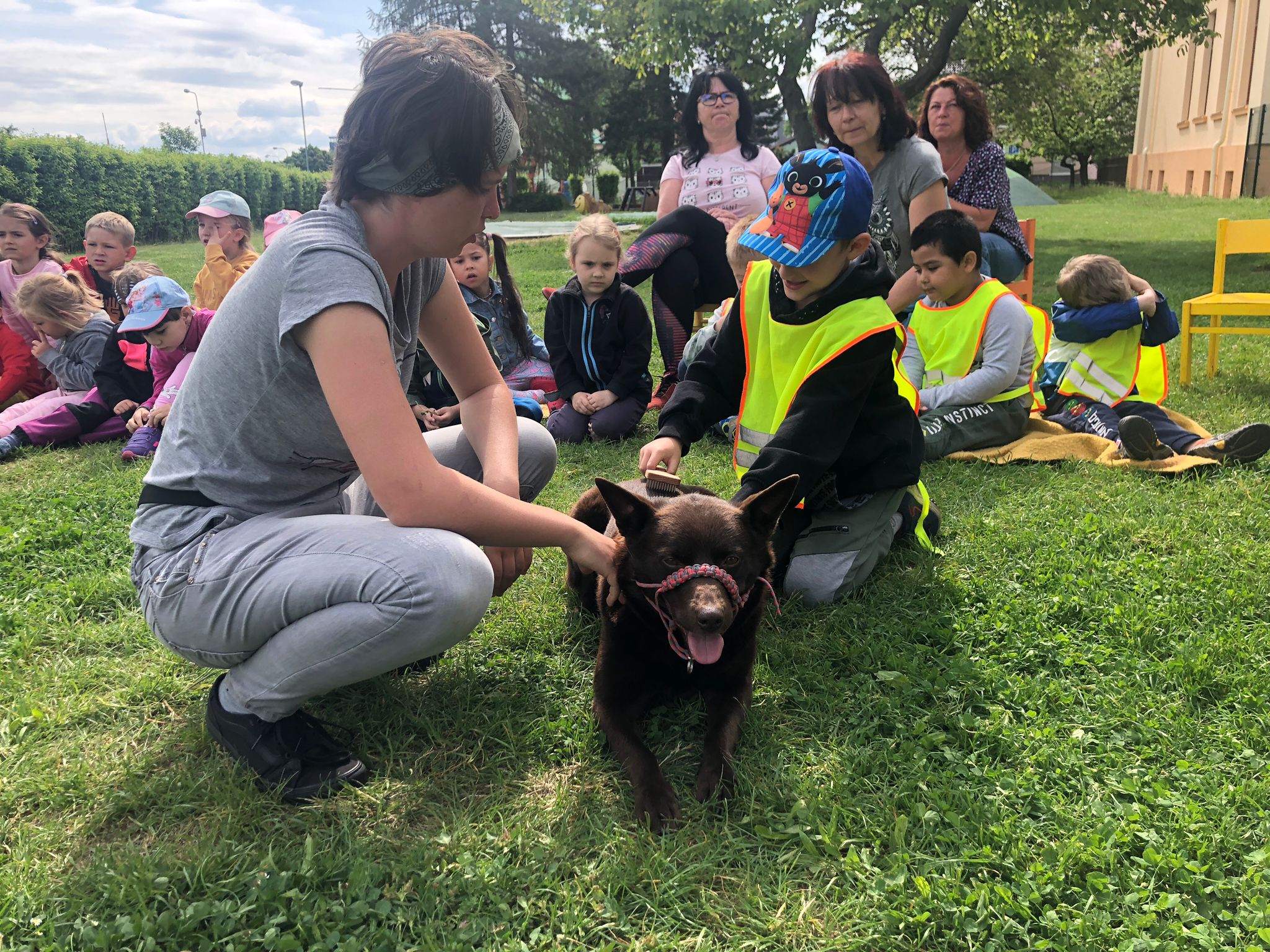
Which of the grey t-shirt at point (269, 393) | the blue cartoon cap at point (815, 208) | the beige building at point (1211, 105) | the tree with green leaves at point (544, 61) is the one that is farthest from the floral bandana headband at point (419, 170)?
the tree with green leaves at point (544, 61)

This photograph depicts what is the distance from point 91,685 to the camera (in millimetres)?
2887

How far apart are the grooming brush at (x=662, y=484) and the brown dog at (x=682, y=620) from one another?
0.16 m

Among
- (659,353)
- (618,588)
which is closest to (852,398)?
(618,588)

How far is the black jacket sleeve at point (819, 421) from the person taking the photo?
10.1ft

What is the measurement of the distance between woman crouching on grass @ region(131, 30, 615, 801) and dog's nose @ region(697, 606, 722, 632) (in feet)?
1.16

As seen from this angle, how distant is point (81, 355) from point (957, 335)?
6.41 metres

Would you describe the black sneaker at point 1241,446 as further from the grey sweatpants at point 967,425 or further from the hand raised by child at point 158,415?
the hand raised by child at point 158,415

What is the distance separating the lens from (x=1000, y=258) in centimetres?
602

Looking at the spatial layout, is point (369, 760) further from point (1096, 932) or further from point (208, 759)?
point (1096, 932)

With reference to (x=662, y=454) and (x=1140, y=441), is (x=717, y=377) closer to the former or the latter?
(x=662, y=454)

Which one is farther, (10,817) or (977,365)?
(977,365)

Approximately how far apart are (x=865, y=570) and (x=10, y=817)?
2903 millimetres

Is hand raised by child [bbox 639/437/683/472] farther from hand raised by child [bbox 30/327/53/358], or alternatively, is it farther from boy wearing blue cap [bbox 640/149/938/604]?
hand raised by child [bbox 30/327/53/358]

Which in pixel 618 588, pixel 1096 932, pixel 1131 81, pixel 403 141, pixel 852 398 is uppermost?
pixel 1131 81
